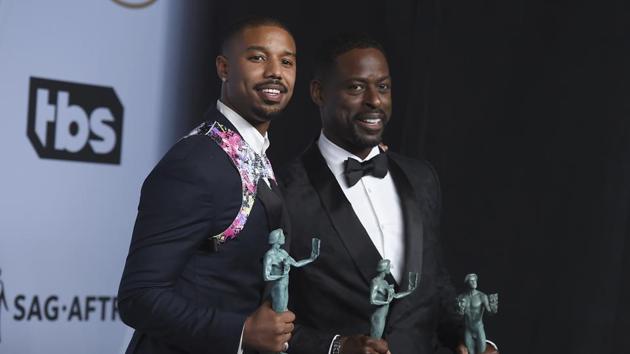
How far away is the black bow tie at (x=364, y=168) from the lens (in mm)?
2869

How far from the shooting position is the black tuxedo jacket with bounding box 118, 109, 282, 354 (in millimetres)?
2211

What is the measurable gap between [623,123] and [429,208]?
3.44ft

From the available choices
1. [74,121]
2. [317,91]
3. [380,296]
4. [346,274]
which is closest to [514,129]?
[317,91]

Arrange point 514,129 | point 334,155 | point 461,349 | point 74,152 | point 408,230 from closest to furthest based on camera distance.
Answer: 1. point 461,349
2. point 408,230
3. point 334,155
4. point 74,152
5. point 514,129

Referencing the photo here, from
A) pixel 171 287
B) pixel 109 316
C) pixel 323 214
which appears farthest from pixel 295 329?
pixel 109 316

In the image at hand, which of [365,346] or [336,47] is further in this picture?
[336,47]

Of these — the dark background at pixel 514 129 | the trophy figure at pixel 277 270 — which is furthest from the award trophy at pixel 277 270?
the dark background at pixel 514 129

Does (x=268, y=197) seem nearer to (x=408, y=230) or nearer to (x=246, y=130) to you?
(x=246, y=130)

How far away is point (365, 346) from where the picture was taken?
2.42m

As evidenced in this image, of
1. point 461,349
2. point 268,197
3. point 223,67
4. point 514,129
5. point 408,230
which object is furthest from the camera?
point 514,129

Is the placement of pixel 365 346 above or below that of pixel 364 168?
below

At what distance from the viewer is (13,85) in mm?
3549

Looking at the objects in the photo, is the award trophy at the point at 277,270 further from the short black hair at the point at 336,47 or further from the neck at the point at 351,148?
the short black hair at the point at 336,47

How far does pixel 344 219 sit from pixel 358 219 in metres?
0.04
